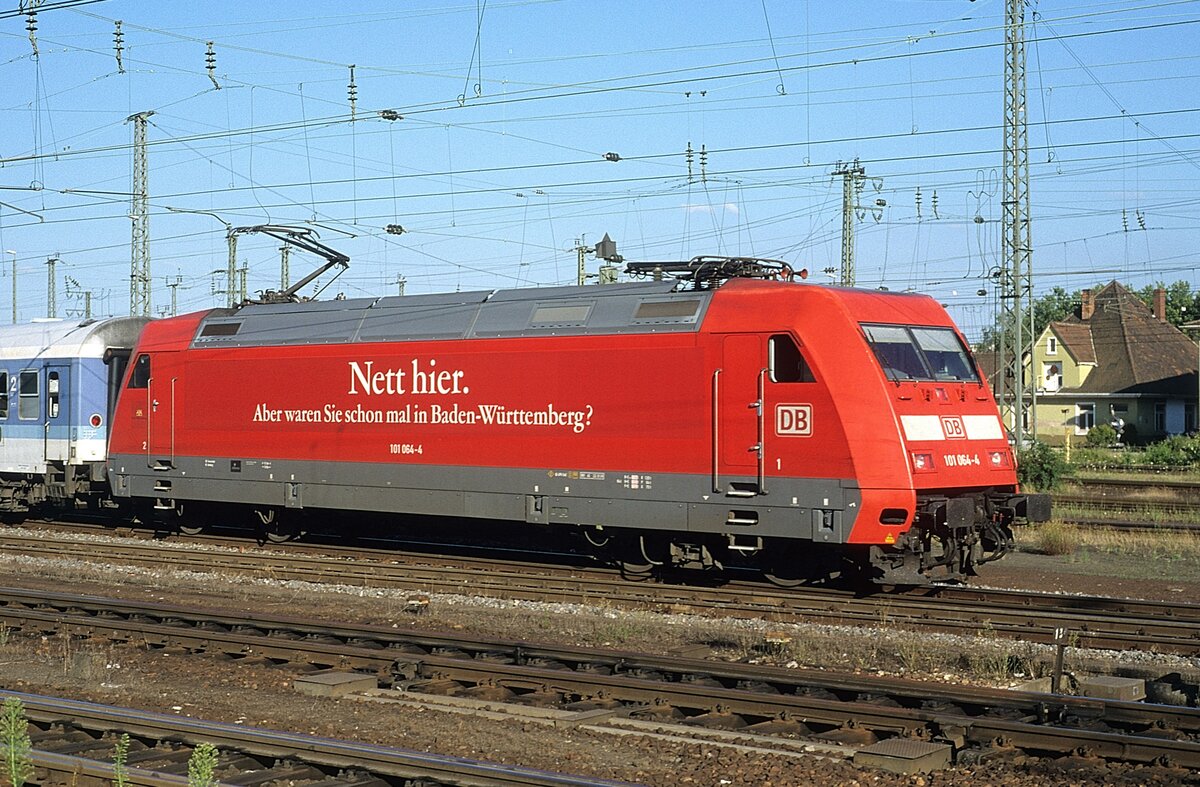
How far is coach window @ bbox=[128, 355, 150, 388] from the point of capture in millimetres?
22000

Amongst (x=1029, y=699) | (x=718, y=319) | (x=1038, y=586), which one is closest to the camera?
(x=1029, y=699)

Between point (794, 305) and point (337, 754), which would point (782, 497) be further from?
point (337, 754)

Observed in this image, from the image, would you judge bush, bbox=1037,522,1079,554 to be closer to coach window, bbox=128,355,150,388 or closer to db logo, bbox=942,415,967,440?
db logo, bbox=942,415,967,440

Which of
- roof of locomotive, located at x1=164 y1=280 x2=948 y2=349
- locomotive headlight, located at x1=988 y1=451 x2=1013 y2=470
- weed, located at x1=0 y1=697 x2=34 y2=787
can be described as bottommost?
weed, located at x1=0 y1=697 x2=34 y2=787

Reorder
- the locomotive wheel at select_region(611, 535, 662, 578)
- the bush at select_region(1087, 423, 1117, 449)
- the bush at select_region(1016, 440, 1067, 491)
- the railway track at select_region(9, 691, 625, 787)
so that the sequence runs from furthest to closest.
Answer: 1. the bush at select_region(1087, 423, 1117, 449)
2. the bush at select_region(1016, 440, 1067, 491)
3. the locomotive wheel at select_region(611, 535, 662, 578)
4. the railway track at select_region(9, 691, 625, 787)

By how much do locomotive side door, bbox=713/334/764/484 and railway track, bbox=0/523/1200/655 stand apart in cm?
156

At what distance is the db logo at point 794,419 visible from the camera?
48.9 ft

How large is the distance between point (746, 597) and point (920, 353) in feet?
11.6

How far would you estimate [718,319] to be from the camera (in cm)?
1571

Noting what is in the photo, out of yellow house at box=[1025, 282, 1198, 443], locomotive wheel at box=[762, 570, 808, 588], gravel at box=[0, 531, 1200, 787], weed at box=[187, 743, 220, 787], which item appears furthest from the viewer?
yellow house at box=[1025, 282, 1198, 443]

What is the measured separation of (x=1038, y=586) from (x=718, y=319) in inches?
215

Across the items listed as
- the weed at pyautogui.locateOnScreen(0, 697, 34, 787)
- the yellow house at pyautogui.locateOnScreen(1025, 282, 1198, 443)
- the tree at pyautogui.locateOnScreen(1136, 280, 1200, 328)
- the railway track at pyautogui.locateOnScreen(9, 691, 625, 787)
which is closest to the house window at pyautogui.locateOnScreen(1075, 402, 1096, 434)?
the yellow house at pyautogui.locateOnScreen(1025, 282, 1198, 443)

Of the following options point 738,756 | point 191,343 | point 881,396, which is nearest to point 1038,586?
point 881,396

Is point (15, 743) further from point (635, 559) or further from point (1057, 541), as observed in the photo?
point (1057, 541)
